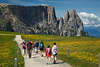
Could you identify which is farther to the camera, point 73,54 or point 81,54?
point 81,54

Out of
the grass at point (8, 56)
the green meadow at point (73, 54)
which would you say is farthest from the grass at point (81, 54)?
the grass at point (8, 56)

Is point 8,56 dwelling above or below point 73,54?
above

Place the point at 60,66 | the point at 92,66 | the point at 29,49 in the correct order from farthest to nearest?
1. the point at 29,49
2. the point at 92,66
3. the point at 60,66

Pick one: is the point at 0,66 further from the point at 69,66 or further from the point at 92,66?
the point at 92,66

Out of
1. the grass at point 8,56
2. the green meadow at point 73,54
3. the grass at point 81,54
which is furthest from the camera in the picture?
the grass at point 81,54

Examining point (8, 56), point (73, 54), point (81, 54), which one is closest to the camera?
point (8, 56)

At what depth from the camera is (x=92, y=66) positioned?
23781mm

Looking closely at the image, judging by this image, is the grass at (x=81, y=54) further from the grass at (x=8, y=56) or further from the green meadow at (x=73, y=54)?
the grass at (x=8, y=56)

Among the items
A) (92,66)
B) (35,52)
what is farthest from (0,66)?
(35,52)

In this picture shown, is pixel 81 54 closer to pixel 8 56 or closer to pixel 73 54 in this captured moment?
pixel 73 54

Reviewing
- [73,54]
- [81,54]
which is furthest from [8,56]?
[81,54]

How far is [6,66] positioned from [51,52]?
528cm

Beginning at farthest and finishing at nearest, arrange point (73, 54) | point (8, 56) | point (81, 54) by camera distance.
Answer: point (81, 54) < point (73, 54) < point (8, 56)

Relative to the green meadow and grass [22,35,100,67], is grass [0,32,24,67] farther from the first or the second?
grass [22,35,100,67]
